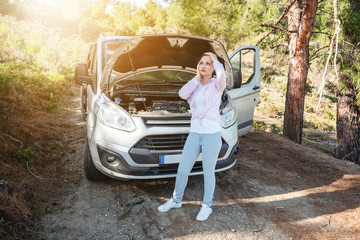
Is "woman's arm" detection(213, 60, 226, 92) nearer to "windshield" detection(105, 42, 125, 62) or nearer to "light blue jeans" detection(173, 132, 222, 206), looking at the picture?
"light blue jeans" detection(173, 132, 222, 206)

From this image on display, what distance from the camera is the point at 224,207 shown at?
11.1 ft

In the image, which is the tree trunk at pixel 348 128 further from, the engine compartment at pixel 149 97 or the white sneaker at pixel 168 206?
the white sneaker at pixel 168 206

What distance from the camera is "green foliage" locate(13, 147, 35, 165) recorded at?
Answer: 14.1 feet

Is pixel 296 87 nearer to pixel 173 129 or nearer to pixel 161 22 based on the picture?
pixel 173 129

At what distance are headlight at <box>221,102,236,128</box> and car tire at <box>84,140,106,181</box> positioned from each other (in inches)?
73.3

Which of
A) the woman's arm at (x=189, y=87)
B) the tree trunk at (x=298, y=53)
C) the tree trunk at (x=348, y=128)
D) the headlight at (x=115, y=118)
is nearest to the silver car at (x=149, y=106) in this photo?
the headlight at (x=115, y=118)

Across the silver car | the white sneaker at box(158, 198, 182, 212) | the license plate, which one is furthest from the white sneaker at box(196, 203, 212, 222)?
the license plate

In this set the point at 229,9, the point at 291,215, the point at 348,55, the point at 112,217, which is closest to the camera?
the point at 112,217

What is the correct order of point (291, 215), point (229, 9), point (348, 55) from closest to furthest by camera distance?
point (291, 215) → point (348, 55) → point (229, 9)

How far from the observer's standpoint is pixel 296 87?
7.30 meters

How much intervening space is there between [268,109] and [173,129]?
1426 centimetres

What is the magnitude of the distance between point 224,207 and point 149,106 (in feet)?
6.15

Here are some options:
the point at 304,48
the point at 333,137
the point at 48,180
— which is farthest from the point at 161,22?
the point at 48,180

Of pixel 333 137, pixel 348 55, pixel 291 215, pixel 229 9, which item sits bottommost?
pixel 333 137
